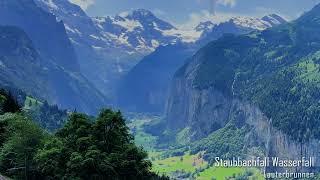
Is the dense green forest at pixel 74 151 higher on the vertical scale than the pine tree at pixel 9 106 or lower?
lower

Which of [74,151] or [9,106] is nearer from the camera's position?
[74,151]

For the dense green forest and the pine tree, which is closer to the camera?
the dense green forest

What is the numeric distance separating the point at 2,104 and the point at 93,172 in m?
37.8

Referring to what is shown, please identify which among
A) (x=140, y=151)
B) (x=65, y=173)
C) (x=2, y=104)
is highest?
(x=2, y=104)

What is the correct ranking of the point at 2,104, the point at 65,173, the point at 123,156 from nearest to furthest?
the point at 65,173 < the point at 123,156 < the point at 2,104

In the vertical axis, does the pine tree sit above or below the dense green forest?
above

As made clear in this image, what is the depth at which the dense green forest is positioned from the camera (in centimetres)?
9369

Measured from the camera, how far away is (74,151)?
95.8 metres

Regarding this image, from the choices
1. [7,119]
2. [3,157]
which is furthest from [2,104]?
[3,157]

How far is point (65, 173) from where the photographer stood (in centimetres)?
9362

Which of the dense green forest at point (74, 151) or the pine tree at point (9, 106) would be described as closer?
the dense green forest at point (74, 151)

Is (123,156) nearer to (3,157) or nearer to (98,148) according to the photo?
(98,148)

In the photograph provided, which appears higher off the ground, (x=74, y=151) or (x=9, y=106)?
(x=9, y=106)

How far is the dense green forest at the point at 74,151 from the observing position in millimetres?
93688
